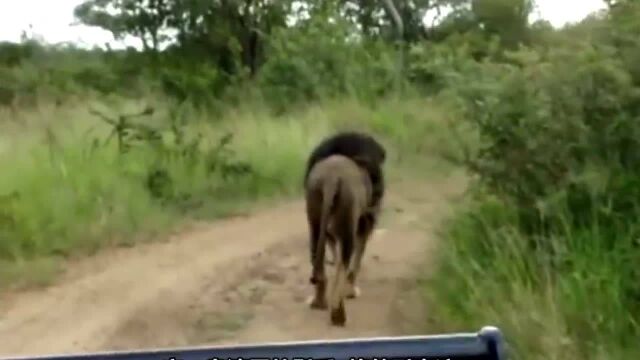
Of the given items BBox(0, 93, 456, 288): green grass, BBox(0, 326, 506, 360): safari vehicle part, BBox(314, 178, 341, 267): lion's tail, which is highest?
BBox(0, 326, 506, 360): safari vehicle part

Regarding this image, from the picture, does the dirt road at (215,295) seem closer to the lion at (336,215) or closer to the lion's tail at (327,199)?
the lion at (336,215)

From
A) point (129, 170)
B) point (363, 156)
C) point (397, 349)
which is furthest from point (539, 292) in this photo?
point (129, 170)

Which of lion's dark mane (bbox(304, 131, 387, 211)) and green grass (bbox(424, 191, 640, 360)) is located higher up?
lion's dark mane (bbox(304, 131, 387, 211))

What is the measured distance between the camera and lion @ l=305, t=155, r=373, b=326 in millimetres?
3232

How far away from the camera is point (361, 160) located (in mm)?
3438

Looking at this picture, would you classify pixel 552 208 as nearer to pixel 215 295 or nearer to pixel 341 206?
pixel 341 206

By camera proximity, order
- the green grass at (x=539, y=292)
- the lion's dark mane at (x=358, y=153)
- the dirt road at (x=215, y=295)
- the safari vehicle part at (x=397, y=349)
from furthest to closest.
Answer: the lion's dark mane at (x=358, y=153) < the dirt road at (x=215, y=295) < the green grass at (x=539, y=292) < the safari vehicle part at (x=397, y=349)

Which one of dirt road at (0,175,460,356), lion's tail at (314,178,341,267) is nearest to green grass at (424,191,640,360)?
dirt road at (0,175,460,356)

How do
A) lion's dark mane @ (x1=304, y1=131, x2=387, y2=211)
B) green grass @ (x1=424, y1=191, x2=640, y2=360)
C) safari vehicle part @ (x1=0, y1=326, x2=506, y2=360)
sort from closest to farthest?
safari vehicle part @ (x1=0, y1=326, x2=506, y2=360)
green grass @ (x1=424, y1=191, x2=640, y2=360)
lion's dark mane @ (x1=304, y1=131, x2=387, y2=211)

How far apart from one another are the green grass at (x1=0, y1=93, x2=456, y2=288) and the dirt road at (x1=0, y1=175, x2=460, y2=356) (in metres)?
0.17

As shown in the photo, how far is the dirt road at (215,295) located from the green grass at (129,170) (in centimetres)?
17

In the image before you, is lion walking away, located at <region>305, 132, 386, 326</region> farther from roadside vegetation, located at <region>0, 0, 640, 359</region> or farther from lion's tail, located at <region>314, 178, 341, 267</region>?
roadside vegetation, located at <region>0, 0, 640, 359</region>

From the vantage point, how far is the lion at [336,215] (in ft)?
10.6

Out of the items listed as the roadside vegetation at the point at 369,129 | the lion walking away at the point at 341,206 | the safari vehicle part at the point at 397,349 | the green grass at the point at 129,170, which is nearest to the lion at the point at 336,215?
the lion walking away at the point at 341,206
